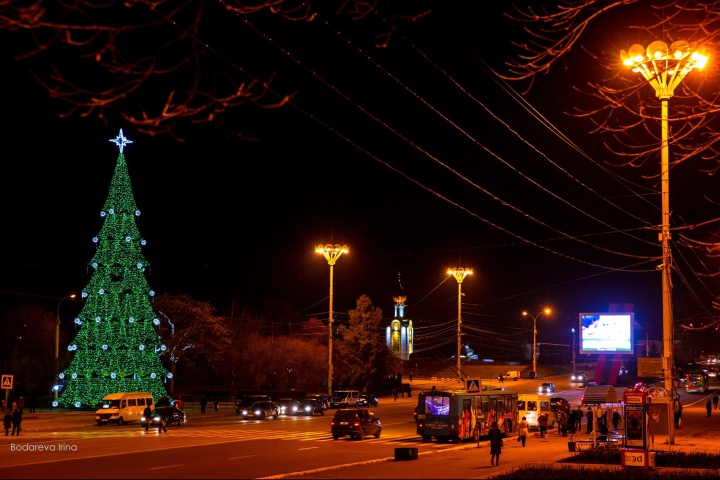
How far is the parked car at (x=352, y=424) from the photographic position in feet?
118

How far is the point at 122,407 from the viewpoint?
4691 cm

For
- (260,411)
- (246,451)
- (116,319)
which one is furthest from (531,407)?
(116,319)

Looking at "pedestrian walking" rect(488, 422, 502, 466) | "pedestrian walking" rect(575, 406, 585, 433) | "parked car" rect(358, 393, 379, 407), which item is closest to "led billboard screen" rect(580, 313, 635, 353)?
"parked car" rect(358, 393, 379, 407)

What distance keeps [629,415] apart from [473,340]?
115619 millimetres

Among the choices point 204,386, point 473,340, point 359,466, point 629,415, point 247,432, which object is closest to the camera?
point 359,466

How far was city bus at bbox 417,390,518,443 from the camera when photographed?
3503cm

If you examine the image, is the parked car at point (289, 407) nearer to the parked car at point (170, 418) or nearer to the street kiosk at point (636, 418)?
the parked car at point (170, 418)

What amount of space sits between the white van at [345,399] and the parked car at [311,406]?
577 centimetres

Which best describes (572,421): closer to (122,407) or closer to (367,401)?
(122,407)

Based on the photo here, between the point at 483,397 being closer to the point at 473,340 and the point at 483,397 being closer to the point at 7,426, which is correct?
the point at 7,426

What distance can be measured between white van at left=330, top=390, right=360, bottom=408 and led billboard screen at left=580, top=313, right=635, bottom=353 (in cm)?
2301

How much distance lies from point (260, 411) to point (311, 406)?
251 inches

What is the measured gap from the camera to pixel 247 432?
127ft

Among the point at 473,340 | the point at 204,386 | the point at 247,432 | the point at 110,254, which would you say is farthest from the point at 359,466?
the point at 473,340
